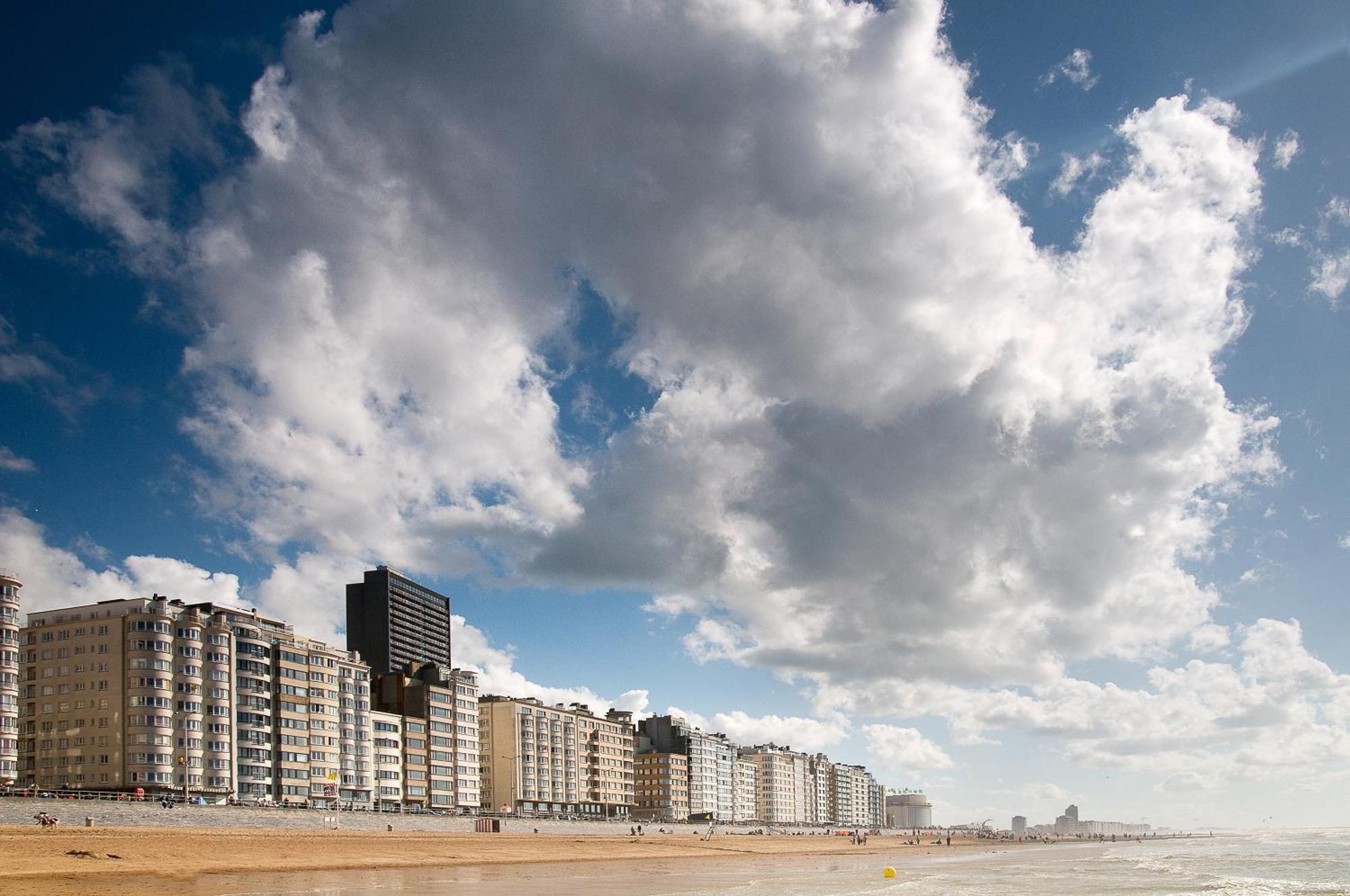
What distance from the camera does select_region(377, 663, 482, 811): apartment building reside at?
14212 cm

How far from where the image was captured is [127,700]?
101188 mm

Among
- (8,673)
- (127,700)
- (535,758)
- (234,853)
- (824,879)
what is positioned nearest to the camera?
(234,853)

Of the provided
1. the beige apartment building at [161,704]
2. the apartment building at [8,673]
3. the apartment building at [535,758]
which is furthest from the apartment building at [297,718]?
the apartment building at [535,758]

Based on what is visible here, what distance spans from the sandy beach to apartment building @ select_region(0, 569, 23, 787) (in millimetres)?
24456

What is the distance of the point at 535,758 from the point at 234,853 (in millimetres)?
112689

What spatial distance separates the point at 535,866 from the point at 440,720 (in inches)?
2909

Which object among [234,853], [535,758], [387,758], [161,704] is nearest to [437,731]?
[387,758]

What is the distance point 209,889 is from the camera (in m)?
48.5

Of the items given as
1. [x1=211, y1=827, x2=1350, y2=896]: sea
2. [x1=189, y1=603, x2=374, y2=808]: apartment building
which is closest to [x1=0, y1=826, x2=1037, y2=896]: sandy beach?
[x1=211, y1=827, x2=1350, y2=896]: sea

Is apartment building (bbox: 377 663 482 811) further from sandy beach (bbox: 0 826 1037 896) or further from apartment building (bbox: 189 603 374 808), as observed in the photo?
sandy beach (bbox: 0 826 1037 896)

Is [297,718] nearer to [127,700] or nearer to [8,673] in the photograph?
[127,700]

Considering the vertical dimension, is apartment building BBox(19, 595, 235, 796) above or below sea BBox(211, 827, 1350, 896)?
above

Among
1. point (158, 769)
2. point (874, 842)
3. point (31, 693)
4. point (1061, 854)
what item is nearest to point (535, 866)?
point (158, 769)

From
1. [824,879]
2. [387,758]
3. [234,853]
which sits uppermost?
[234,853]
